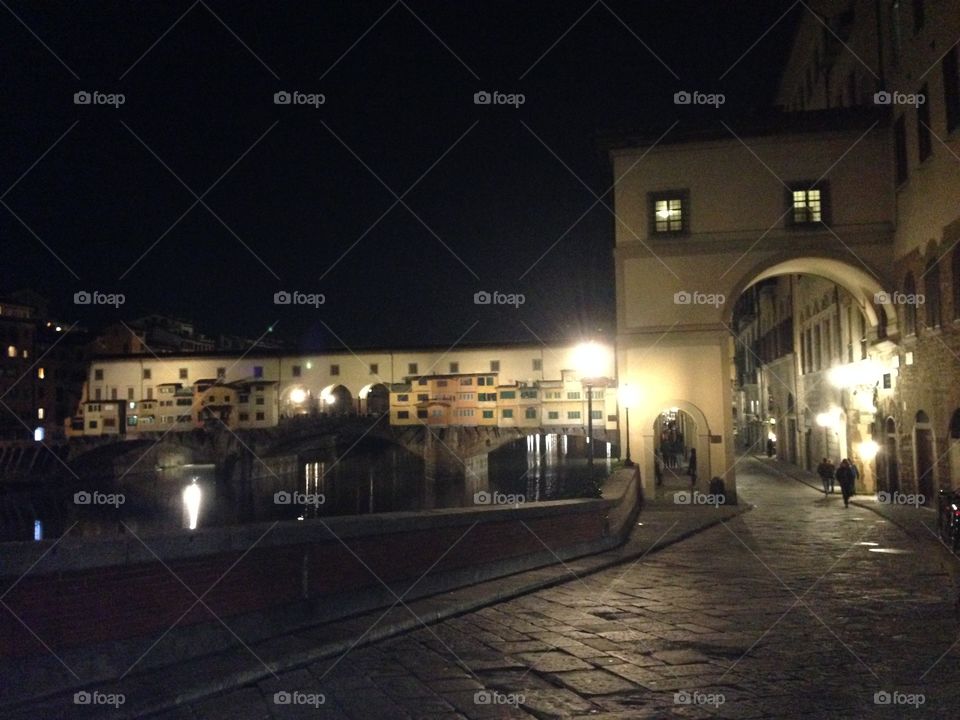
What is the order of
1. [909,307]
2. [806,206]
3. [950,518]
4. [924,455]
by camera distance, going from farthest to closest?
1. [806,206]
2. [909,307]
3. [924,455]
4. [950,518]

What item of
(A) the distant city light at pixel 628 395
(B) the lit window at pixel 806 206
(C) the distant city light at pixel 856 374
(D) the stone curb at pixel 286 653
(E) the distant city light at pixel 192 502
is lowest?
(E) the distant city light at pixel 192 502

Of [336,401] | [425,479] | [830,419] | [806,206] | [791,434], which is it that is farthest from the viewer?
[336,401]

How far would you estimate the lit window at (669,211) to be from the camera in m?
22.5

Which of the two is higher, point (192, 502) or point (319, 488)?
point (319, 488)

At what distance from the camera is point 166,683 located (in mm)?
6039

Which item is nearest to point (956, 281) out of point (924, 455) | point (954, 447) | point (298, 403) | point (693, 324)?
point (954, 447)

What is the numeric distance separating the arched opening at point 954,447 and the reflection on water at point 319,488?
18564 mm

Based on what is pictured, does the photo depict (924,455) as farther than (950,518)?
Yes

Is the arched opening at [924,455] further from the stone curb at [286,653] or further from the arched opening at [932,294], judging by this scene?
the stone curb at [286,653]

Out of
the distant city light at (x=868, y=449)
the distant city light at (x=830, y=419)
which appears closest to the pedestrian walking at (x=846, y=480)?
the distant city light at (x=868, y=449)

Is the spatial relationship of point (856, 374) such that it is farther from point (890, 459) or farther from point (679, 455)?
point (679, 455)

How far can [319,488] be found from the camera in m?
52.7

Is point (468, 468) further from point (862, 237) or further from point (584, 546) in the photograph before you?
point (584, 546)

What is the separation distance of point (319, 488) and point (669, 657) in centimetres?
4733
